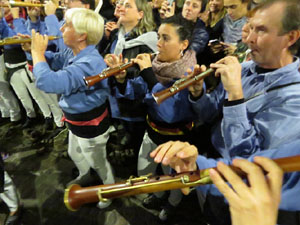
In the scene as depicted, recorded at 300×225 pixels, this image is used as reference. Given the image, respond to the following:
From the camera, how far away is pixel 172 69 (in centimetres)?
171

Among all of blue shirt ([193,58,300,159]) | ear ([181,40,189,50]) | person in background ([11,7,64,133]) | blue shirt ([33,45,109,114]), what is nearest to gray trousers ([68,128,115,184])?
blue shirt ([33,45,109,114])

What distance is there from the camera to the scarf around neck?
1695 mm

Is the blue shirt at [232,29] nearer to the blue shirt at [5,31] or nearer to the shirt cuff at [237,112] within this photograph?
the shirt cuff at [237,112]

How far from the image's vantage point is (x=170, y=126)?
67.6 inches

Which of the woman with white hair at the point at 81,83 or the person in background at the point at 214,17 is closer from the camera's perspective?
the woman with white hair at the point at 81,83

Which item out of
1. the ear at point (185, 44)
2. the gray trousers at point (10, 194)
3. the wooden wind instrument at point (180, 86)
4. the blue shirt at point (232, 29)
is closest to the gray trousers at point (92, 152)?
the gray trousers at point (10, 194)

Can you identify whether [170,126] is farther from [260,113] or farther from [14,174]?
[14,174]

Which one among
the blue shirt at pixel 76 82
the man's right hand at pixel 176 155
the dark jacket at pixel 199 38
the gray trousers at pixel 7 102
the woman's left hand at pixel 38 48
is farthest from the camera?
the gray trousers at pixel 7 102

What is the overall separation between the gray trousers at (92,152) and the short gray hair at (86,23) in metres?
0.88

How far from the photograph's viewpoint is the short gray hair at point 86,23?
5.48 ft

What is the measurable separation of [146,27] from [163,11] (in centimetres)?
86

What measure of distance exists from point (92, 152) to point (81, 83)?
69 centimetres

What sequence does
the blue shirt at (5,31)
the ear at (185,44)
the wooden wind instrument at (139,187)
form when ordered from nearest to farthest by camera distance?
1. the wooden wind instrument at (139,187)
2. the ear at (185,44)
3. the blue shirt at (5,31)

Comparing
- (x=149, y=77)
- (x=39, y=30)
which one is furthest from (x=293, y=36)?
(x=39, y=30)
